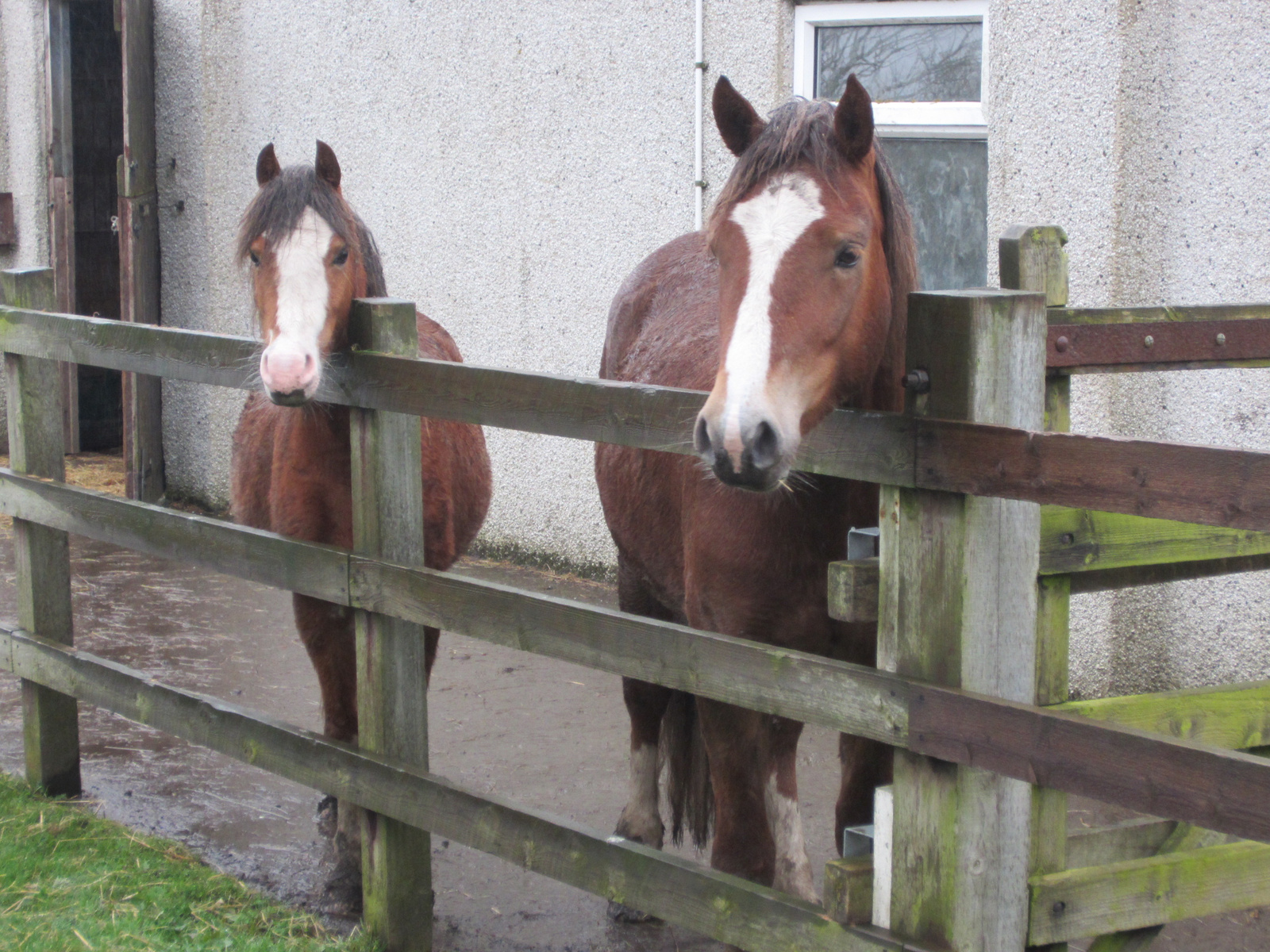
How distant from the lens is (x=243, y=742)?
338 centimetres

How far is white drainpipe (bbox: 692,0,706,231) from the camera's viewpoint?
19.8 feet

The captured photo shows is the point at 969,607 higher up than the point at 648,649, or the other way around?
the point at 969,607

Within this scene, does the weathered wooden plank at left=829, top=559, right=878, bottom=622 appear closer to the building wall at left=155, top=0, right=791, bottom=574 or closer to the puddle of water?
the puddle of water

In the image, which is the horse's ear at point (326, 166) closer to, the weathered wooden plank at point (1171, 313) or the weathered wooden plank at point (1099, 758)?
the weathered wooden plank at point (1171, 313)

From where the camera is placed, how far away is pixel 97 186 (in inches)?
431

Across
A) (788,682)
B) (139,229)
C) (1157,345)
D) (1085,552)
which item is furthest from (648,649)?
(139,229)

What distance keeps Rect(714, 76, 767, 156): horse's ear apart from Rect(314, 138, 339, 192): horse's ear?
4.82 ft

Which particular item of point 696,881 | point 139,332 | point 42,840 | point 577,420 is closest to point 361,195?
point 139,332

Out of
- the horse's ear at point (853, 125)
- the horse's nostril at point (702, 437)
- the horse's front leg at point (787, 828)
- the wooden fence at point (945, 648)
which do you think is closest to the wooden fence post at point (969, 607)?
the wooden fence at point (945, 648)

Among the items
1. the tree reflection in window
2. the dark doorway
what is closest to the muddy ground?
the tree reflection in window

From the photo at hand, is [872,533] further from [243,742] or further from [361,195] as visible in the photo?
[361,195]

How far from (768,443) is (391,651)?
140 centimetres

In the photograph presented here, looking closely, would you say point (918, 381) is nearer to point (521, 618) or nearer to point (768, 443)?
point (768, 443)

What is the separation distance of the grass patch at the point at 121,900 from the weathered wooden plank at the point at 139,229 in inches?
207
